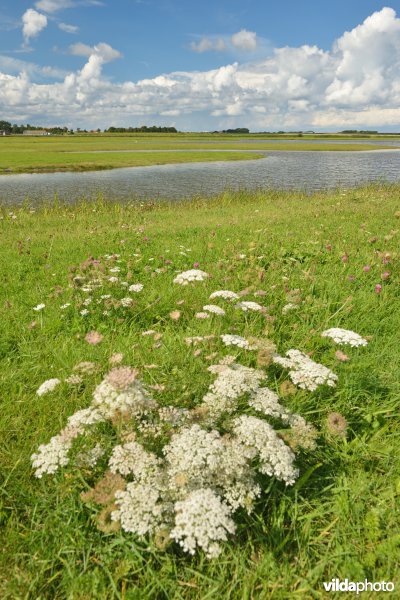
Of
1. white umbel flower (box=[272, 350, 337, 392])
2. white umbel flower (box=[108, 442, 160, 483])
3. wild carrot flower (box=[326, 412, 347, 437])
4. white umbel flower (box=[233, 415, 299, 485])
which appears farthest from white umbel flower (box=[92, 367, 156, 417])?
wild carrot flower (box=[326, 412, 347, 437])

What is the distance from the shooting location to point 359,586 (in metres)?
2.16

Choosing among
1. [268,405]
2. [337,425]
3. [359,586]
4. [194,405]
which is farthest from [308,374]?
[359,586]

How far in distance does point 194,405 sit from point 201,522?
1291 mm

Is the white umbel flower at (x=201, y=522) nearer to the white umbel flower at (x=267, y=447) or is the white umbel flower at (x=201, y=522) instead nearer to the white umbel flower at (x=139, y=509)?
the white umbel flower at (x=139, y=509)

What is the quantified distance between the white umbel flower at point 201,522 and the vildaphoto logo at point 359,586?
0.82 m

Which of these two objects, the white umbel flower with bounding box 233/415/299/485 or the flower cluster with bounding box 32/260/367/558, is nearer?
the flower cluster with bounding box 32/260/367/558

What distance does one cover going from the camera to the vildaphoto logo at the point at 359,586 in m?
2.14

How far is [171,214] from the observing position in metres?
16.4

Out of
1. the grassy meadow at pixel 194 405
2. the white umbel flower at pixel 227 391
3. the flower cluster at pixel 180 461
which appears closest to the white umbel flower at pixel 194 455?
the flower cluster at pixel 180 461

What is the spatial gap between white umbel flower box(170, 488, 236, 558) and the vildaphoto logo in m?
0.82

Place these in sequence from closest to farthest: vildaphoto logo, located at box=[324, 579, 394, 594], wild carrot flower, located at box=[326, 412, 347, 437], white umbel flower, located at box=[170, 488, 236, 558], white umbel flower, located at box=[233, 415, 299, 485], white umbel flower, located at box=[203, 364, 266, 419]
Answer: white umbel flower, located at box=[170, 488, 236, 558] < vildaphoto logo, located at box=[324, 579, 394, 594] < white umbel flower, located at box=[233, 415, 299, 485] < white umbel flower, located at box=[203, 364, 266, 419] < wild carrot flower, located at box=[326, 412, 347, 437]

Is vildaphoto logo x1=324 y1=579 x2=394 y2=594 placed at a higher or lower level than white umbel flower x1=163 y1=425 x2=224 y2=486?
lower

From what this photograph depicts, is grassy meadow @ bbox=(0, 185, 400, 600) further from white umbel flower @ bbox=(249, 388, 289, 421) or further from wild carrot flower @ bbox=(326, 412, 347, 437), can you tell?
white umbel flower @ bbox=(249, 388, 289, 421)

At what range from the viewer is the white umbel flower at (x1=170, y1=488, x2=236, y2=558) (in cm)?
190
